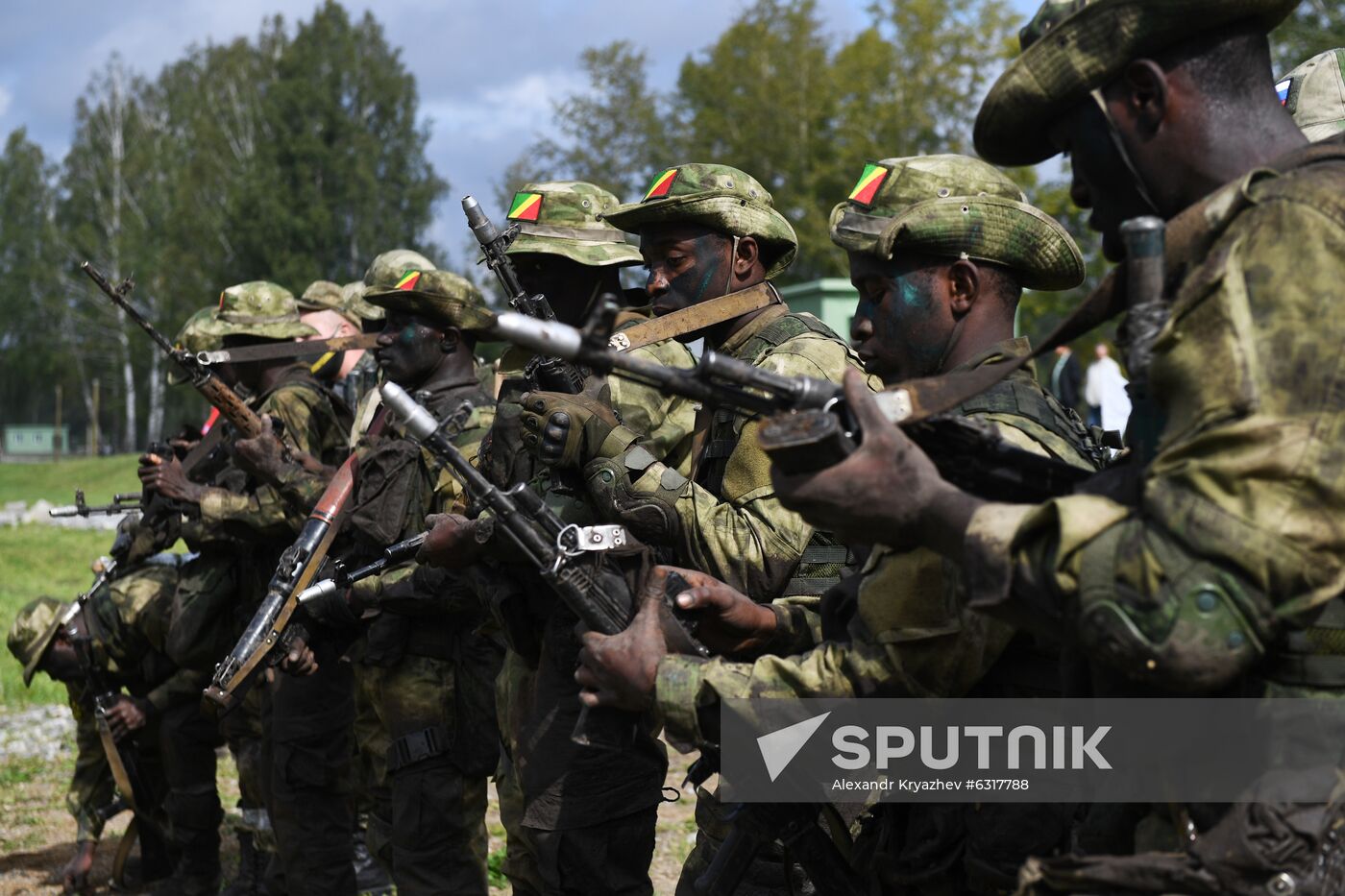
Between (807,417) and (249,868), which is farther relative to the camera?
(249,868)

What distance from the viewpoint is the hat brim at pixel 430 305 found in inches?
243

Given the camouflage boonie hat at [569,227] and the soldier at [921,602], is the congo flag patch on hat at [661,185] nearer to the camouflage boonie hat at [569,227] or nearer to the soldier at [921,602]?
the camouflage boonie hat at [569,227]

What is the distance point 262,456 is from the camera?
22.2 feet

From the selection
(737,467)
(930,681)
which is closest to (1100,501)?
(930,681)

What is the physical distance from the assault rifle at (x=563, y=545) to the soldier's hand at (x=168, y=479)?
4.33 meters

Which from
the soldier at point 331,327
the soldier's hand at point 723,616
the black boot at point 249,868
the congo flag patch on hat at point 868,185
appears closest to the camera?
the soldier's hand at point 723,616

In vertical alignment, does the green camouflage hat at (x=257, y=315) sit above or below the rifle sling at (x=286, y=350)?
above

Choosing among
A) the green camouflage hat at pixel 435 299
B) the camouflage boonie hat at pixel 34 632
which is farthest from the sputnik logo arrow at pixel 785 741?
the camouflage boonie hat at pixel 34 632

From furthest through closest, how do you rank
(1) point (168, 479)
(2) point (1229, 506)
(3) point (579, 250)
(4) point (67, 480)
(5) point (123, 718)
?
1. (4) point (67, 480)
2. (5) point (123, 718)
3. (1) point (168, 479)
4. (3) point (579, 250)
5. (2) point (1229, 506)

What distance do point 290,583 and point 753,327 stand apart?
8.76ft

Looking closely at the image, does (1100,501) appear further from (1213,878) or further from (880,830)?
(880,830)

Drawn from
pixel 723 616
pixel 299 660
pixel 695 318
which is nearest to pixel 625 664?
pixel 723 616

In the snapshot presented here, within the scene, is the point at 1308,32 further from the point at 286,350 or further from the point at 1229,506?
the point at 1229,506

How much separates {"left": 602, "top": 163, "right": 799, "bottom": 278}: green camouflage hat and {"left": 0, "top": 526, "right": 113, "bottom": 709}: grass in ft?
32.5
